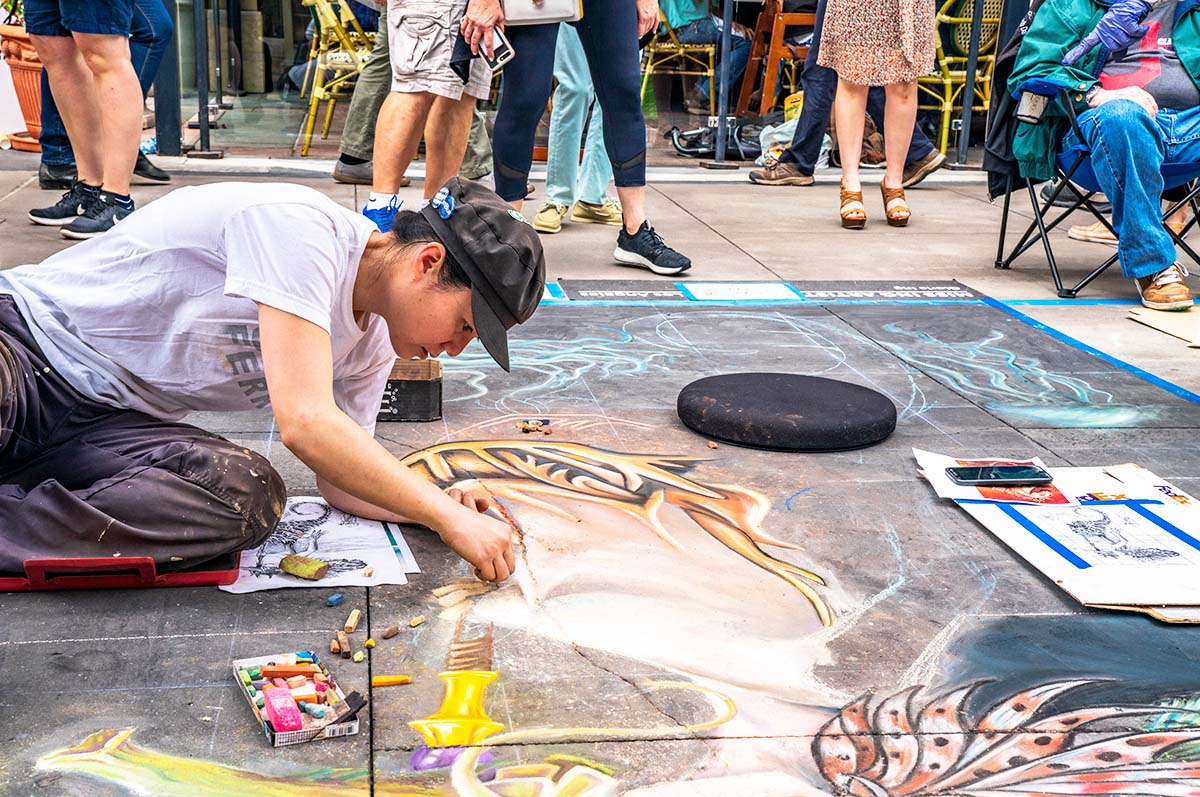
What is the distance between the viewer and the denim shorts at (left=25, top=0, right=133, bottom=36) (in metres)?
4.73

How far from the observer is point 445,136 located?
14.7 feet

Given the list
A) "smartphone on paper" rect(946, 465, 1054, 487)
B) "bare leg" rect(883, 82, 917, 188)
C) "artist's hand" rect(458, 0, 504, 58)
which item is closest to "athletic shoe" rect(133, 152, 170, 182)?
"artist's hand" rect(458, 0, 504, 58)

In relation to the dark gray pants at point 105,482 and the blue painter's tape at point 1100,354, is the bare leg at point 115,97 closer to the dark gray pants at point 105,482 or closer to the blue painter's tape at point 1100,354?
the dark gray pants at point 105,482

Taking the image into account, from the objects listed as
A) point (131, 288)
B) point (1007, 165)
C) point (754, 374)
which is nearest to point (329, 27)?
point (1007, 165)

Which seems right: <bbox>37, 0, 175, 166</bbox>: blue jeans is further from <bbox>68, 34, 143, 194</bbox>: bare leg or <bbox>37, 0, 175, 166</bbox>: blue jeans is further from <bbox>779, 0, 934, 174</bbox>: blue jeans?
<bbox>779, 0, 934, 174</bbox>: blue jeans

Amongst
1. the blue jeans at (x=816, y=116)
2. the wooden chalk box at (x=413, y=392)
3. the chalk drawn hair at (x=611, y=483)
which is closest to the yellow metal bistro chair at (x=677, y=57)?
the blue jeans at (x=816, y=116)

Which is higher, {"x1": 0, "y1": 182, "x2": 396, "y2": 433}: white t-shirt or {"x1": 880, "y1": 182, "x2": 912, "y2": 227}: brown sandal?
{"x1": 0, "y1": 182, "x2": 396, "y2": 433}: white t-shirt

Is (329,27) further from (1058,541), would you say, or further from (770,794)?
(770,794)

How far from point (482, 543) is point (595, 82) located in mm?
2931

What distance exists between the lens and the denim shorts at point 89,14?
4730 millimetres

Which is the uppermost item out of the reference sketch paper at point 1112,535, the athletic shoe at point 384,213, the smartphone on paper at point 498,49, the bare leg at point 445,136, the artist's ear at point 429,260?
the smartphone on paper at point 498,49

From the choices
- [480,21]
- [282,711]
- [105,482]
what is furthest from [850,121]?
[282,711]

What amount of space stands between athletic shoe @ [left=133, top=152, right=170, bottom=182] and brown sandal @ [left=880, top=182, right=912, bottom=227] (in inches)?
138

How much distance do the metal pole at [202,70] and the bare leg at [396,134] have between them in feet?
11.1
